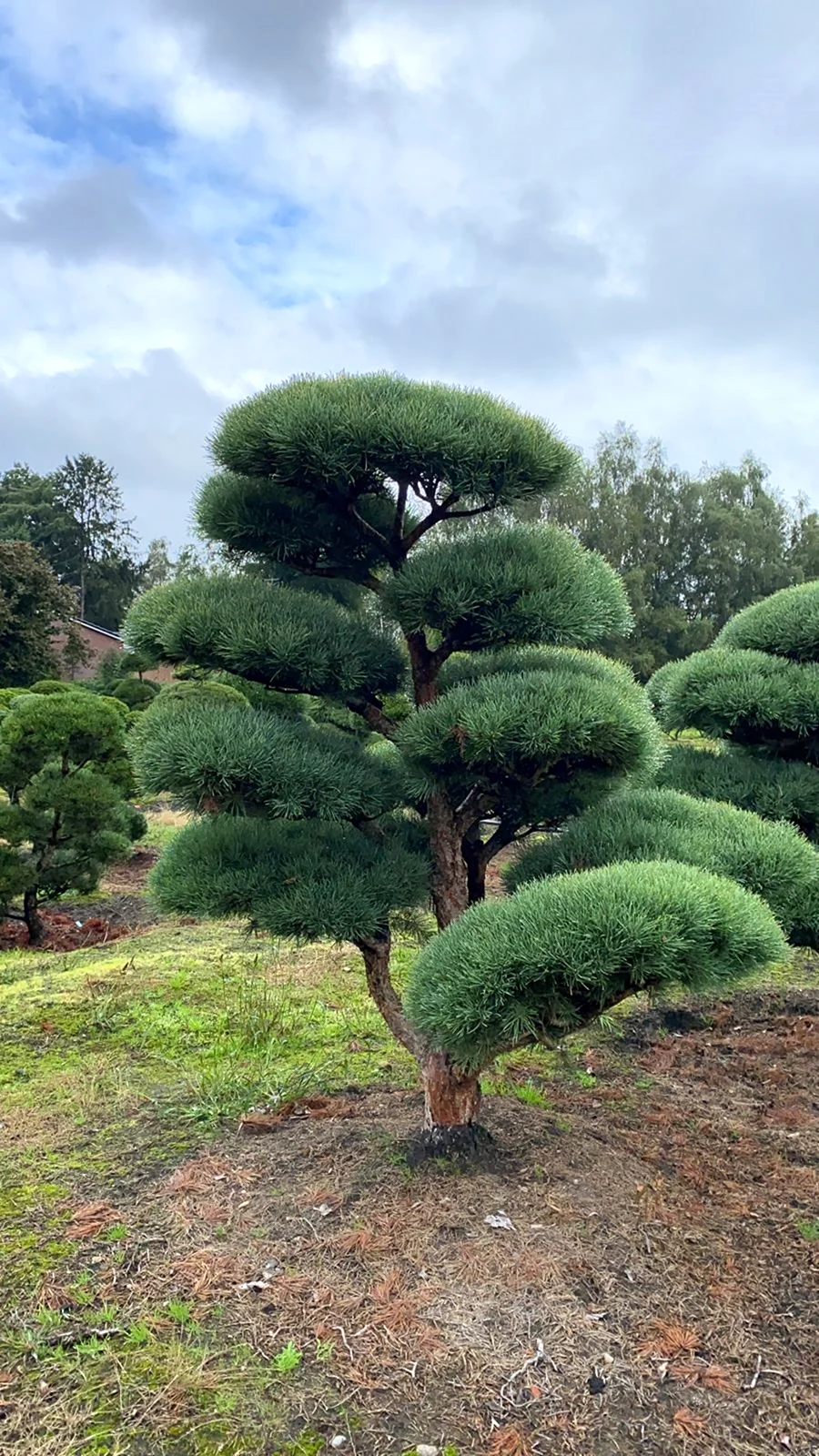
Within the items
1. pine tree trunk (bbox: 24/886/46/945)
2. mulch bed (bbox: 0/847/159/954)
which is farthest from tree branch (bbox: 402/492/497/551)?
pine tree trunk (bbox: 24/886/46/945)

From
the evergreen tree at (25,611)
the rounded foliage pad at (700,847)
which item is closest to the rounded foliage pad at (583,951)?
the rounded foliage pad at (700,847)

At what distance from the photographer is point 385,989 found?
334 cm

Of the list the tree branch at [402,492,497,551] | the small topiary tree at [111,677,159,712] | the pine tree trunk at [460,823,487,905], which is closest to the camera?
the tree branch at [402,492,497,551]

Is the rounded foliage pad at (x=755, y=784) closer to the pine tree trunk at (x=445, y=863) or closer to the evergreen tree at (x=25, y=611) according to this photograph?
the pine tree trunk at (x=445, y=863)

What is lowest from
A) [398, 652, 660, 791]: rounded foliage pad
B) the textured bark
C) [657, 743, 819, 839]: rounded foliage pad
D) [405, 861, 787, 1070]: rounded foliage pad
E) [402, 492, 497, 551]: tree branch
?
the textured bark

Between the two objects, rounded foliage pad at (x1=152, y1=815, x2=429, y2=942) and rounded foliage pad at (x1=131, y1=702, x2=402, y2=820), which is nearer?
rounded foliage pad at (x1=131, y1=702, x2=402, y2=820)

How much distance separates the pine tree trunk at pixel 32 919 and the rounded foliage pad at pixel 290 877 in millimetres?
4677

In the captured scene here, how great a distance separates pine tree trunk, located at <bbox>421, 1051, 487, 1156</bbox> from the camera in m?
3.10

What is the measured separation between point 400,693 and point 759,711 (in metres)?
1.50

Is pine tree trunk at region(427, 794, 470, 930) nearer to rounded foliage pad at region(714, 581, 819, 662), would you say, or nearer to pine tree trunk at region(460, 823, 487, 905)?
pine tree trunk at region(460, 823, 487, 905)

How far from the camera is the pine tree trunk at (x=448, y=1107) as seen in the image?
310 cm

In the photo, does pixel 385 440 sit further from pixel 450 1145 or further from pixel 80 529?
pixel 80 529

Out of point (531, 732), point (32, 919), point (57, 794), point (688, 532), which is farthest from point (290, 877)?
point (688, 532)

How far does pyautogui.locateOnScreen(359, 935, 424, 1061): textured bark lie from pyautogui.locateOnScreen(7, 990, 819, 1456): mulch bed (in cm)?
38
